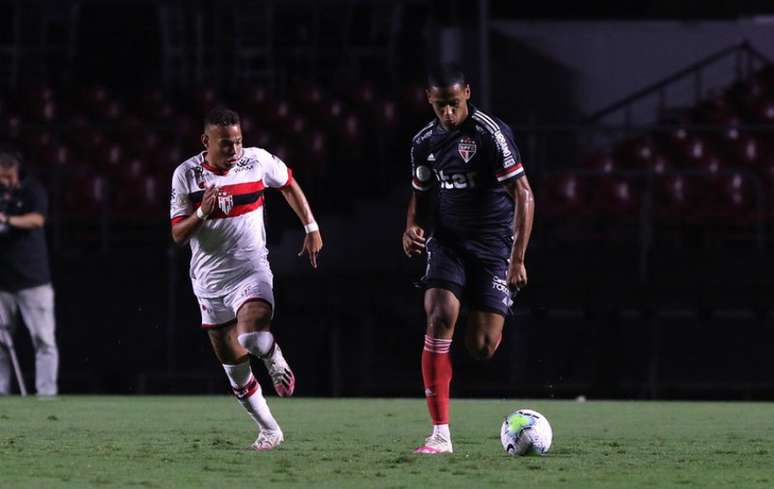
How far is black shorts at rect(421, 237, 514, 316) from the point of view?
9.16 meters

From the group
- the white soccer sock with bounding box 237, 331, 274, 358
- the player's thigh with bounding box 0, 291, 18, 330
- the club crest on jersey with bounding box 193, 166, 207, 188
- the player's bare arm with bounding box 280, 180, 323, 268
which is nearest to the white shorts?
the white soccer sock with bounding box 237, 331, 274, 358

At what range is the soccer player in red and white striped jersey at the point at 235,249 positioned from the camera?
900 cm

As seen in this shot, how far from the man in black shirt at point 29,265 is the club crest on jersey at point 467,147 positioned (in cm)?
669

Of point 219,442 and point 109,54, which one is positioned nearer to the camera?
point 219,442

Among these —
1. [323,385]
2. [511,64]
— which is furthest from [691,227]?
[511,64]

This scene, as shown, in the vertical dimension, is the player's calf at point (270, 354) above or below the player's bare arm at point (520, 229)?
below

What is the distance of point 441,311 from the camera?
887 centimetres

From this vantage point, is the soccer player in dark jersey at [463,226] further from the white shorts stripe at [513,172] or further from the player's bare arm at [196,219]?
the player's bare arm at [196,219]

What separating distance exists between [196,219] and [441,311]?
1451mm

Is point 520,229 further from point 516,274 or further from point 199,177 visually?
point 199,177

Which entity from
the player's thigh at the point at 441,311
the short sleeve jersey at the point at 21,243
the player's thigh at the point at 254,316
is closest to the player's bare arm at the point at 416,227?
the player's thigh at the point at 441,311

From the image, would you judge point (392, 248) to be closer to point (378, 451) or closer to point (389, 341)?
point (389, 341)

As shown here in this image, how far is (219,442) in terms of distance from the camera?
9.52 m

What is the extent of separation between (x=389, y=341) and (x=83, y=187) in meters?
4.45
